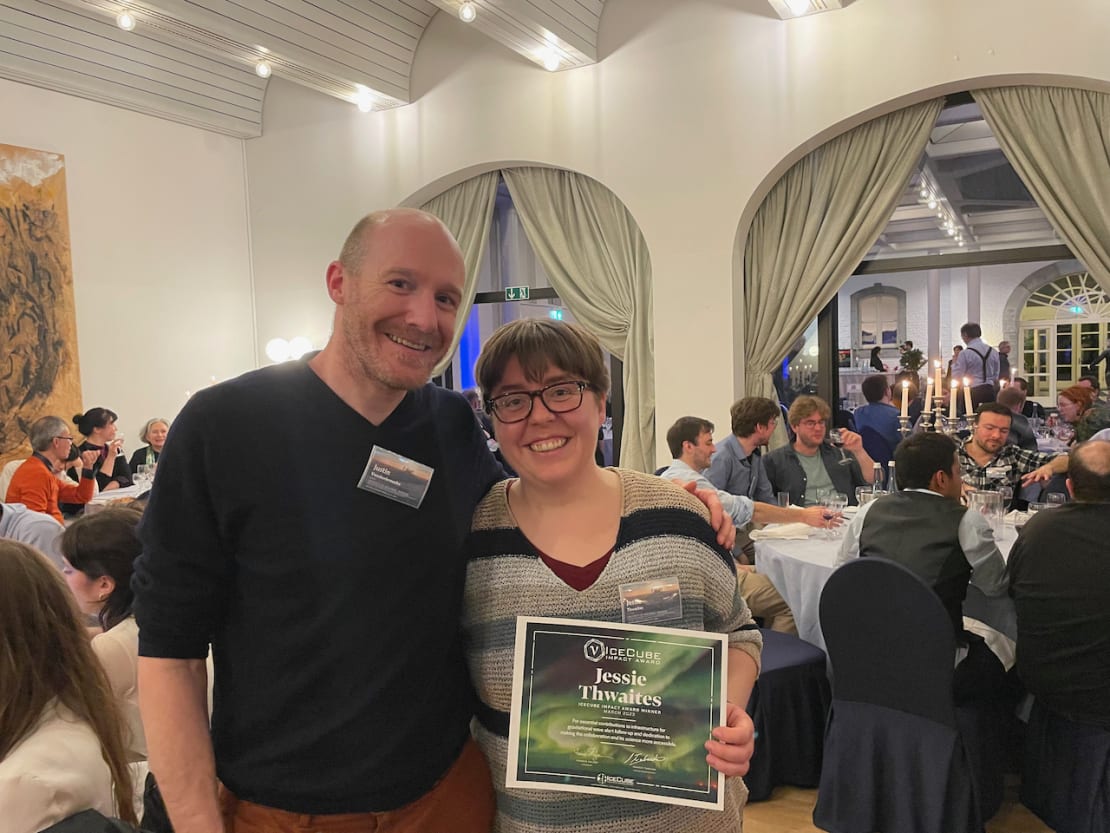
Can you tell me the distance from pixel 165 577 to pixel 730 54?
559 centimetres

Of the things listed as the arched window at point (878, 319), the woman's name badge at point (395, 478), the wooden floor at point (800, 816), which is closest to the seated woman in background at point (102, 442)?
the wooden floor at point (800, 816)

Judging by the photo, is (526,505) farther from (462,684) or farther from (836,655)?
(836,655)

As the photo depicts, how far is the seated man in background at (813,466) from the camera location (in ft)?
15.9

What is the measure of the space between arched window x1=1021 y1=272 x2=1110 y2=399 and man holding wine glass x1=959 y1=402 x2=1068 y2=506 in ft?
3.66

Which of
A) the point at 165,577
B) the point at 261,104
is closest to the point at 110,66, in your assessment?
the point at 261,104

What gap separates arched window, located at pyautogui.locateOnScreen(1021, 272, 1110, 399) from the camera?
5438mm

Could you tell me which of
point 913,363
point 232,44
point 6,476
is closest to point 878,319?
point 913,363

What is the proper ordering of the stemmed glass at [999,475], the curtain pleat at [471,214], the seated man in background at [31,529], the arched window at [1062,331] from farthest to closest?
the curtain pleat at [471,214] → the arched window at [1062,331] → the stemmed glass at [999,475] → the seated man in background at [31,529]

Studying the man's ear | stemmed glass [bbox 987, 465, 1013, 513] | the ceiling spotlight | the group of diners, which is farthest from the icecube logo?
the ceiling spotlight

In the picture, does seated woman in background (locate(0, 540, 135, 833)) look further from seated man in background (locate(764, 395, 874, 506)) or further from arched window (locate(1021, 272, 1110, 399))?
arched window (locate(1021, 272, 1110, 399))

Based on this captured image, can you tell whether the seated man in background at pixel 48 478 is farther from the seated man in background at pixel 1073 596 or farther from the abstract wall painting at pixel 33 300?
the seated man in background at pixel 1073 596

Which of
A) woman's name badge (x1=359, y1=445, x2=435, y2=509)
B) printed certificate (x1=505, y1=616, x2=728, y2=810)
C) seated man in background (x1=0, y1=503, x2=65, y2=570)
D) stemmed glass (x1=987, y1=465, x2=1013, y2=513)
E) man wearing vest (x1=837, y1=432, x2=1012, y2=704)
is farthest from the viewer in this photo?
stemmed glass (x1=987, y1=465, x2=1013, y2=513)

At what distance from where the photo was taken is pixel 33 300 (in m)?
6.18

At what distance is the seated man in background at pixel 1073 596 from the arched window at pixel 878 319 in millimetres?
3512
